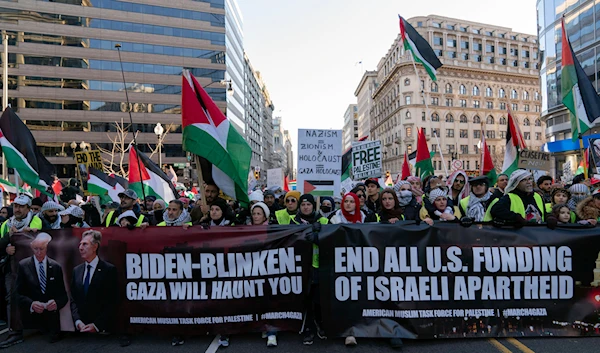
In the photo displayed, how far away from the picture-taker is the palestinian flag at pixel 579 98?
770 centimetres

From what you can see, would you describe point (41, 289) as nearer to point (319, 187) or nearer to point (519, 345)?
point (319, 187)

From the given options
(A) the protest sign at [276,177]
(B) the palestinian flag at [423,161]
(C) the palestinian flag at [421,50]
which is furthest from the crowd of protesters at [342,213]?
→ (C) the palestinian flag at [421,50]

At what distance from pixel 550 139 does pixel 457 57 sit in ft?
165

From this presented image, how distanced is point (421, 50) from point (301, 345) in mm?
10639

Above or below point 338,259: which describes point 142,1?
above

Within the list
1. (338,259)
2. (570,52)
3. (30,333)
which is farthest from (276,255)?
(570,52)

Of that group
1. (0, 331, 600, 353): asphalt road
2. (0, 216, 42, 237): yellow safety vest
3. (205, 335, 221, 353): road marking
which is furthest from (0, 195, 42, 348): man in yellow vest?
(205, 335, 221, 353): road marking

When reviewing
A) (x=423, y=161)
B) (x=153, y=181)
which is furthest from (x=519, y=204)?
(x=153, y=181)

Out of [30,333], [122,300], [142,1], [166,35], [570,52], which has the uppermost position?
[142,1]

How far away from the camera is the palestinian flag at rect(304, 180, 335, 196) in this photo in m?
5.89

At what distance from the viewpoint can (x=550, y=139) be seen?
37.3 metres

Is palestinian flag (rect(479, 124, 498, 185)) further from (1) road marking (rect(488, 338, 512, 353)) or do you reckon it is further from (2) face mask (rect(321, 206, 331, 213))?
(1) road marking (rect(488, 338, 512, 353))

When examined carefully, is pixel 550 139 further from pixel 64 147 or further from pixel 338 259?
pixel 64 147

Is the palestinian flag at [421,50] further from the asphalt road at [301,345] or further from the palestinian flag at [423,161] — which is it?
the asphalt road at [301,345]
